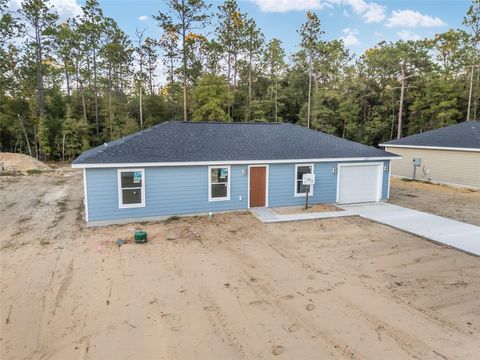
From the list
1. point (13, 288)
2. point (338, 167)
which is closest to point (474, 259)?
point (338, 167)

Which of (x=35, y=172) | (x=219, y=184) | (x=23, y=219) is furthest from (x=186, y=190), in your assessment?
(x=35, y=172)

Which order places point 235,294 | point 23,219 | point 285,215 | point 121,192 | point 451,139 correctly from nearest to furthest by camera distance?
point 235,294 → point 121,192 → point 23,219 → point 285,215 → point 451,139

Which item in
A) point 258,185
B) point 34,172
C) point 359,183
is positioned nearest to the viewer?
point 258,185

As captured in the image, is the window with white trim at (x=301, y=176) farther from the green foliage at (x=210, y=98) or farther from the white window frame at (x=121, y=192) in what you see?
the green foliage at (x=210, y=98)

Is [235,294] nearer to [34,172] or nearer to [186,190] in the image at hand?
[186,190]

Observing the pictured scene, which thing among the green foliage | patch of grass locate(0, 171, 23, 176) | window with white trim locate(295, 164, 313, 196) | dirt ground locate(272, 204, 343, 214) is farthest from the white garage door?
patch of grass locate(0, 171, 23, 176)

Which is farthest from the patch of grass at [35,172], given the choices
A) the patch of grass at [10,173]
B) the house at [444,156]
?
the house at [444,156]

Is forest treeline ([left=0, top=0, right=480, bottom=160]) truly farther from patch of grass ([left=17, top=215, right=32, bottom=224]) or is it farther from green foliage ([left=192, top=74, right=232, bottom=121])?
patch of grass ([left=17, top=215, right=32, bottom=224])
